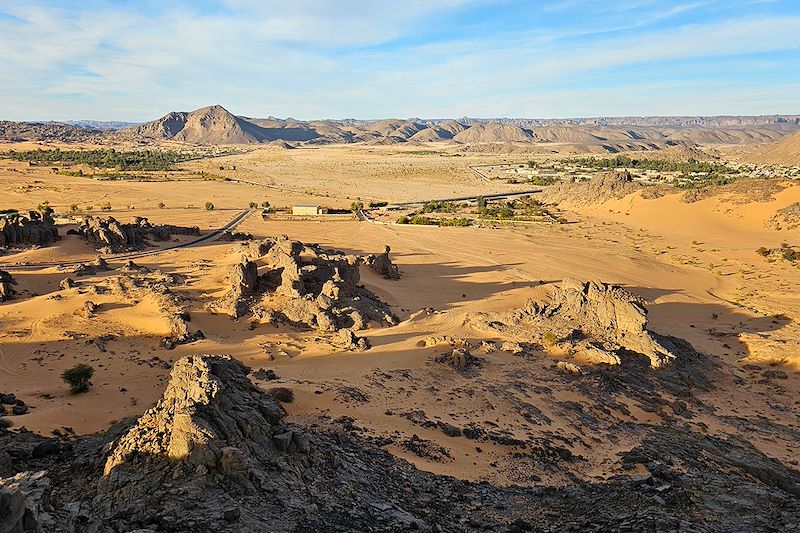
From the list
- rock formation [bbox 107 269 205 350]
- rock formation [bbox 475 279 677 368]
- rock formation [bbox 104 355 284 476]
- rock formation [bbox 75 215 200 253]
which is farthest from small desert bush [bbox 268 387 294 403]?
rock formation [bbox 75 215 200 253]

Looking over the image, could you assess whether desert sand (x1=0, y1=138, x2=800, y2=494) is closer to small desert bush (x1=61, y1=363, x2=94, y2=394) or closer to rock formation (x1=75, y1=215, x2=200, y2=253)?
small desert bush (x1=61, y1=363, x2=94, y2=394)

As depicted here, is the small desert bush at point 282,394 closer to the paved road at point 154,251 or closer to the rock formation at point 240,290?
the rock formation at point 240,290

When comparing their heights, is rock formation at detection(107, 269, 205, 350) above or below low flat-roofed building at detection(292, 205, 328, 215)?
below

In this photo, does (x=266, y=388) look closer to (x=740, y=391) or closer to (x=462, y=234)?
(x=740, y=391)

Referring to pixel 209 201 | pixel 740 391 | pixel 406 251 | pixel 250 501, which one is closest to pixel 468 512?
pixel 250 501

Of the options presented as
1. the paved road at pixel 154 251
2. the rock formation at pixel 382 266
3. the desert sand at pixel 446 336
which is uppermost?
the paved road at pixel 154 251

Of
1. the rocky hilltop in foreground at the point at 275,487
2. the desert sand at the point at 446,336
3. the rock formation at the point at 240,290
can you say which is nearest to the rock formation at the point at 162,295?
the desert sand at the point at 446,336
